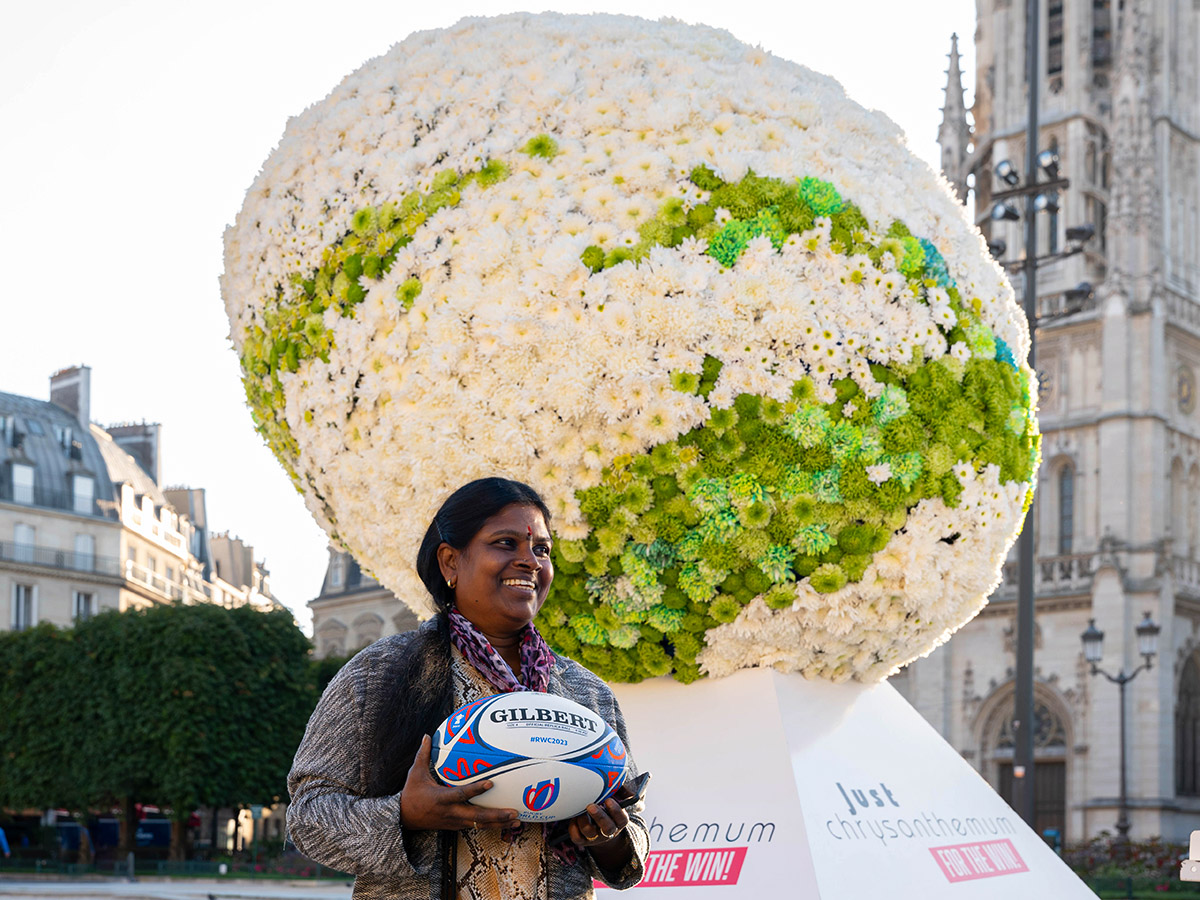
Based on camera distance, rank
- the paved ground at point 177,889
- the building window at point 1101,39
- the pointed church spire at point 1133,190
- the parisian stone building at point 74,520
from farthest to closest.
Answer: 1. the parisian stone building at point 74,520
2. the building window at point 1101,39
3. the pointed church spire at point 1133,190
4. the paved ground at point 177,889

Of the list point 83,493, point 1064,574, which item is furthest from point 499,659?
point 83,493

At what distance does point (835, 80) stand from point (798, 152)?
0.86 meters

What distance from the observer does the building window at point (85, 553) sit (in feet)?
168

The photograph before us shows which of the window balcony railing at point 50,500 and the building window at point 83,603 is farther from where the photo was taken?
the building window at point 83,603

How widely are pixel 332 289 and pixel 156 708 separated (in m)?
28.4

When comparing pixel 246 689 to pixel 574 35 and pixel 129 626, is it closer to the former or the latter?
pixel 129 626

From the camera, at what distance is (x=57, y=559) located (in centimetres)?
5034

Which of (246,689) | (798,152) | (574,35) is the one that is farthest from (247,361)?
(246,689)

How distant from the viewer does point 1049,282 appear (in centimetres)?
4459

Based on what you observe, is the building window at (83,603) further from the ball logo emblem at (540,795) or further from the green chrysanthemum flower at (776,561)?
the ball logo emblem at (540,795)

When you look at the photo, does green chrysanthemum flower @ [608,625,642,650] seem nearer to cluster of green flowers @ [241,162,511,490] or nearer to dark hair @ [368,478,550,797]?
cluster of green flowers @ [241,162,511,490]

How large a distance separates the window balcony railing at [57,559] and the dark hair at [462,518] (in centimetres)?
4916

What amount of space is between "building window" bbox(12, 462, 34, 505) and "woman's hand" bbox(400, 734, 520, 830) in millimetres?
51061

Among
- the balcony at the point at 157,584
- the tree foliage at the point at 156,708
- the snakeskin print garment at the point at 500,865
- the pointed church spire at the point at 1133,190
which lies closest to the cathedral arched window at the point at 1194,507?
the pointed church spire at the point at 1133,190
